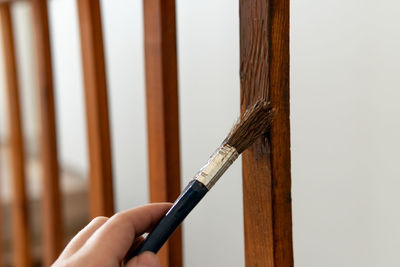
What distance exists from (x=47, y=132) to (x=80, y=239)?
1.07 ft

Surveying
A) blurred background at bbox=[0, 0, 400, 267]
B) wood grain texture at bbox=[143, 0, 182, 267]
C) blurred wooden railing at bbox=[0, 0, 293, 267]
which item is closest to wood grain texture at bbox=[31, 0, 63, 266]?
blurred wooden railing at bbox=[0, 0, 293, 267]

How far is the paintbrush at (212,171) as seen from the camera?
0.98 ft

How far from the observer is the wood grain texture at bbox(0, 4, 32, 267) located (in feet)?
2.41

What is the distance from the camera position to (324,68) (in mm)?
407

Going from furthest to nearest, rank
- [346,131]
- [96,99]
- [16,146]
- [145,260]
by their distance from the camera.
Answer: [16,146], [96,99], [346,131], [145,260]

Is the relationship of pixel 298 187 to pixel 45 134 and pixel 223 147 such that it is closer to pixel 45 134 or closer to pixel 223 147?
pixel 223 147

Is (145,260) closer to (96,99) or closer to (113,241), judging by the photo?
(113,241)

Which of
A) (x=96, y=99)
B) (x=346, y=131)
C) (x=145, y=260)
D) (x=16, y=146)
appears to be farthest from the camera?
(x=16, y=146)

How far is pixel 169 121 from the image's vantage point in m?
0.41

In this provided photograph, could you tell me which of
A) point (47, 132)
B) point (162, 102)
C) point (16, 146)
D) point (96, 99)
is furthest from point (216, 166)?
point (16, 146)

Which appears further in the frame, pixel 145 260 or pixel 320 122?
pixel 320 122

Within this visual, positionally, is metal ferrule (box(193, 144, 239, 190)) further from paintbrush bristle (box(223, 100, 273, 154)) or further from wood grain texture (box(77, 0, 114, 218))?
wood grain texture (box(77, 0, 114, 218))

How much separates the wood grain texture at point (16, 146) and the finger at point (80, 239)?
1.50ft

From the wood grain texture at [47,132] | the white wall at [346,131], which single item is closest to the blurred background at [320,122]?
the white wall at [346,131]
